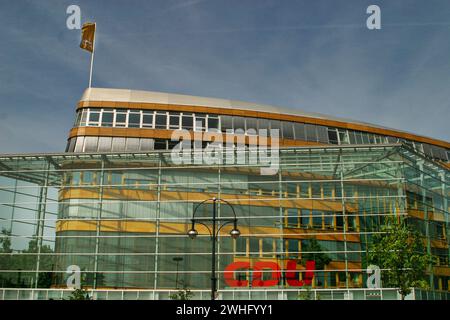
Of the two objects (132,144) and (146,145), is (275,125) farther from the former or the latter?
(132,144)

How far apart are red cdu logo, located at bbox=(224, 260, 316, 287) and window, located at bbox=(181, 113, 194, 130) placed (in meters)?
18.6

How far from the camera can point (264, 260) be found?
34250 mm

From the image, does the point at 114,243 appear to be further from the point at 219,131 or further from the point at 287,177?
the point at 219,131

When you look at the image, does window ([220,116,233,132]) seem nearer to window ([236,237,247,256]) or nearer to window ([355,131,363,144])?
window ([355,131,363,144])

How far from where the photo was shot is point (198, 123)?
50.0 m

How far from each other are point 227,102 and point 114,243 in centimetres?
2207

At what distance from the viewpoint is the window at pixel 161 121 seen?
4893cm

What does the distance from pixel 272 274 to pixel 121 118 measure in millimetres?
22401

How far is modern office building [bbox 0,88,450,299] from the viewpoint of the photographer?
33.9 meters

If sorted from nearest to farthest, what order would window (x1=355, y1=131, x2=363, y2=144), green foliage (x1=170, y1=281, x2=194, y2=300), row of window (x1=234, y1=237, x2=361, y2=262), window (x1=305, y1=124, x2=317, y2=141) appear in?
green foliage (x1=170, y1=281, x2=194, y2=300), row of window (x1=234, y1=237, x2=361, y2=262), window (x1=305, y1=124, x2=317, y2=141), window (x1=355, y1=131, x2=363, y2=144)

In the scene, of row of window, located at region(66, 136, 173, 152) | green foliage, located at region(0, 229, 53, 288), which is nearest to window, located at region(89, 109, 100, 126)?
row of window, located at region(66, 136, 173, 152)

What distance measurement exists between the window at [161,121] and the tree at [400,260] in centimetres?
2351

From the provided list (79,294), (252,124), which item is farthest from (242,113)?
(79,294)
